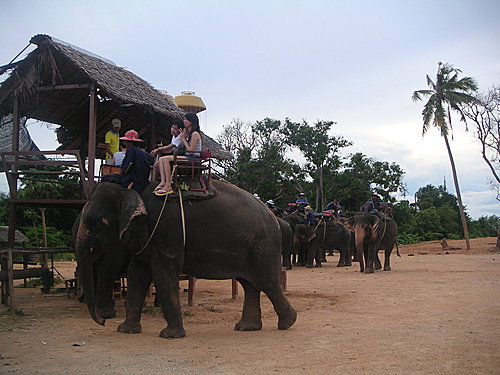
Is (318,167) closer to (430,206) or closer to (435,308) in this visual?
(430,206)

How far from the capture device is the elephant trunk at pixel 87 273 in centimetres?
681

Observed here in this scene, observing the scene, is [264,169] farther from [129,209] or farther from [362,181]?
[129,209]

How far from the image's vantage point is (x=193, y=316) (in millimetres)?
8992

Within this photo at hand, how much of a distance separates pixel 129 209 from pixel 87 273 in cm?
100

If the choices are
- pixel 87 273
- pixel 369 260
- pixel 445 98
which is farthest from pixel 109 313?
pixel 445 98

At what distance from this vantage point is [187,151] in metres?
7.47

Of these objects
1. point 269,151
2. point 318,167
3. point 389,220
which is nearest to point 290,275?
point 389,220

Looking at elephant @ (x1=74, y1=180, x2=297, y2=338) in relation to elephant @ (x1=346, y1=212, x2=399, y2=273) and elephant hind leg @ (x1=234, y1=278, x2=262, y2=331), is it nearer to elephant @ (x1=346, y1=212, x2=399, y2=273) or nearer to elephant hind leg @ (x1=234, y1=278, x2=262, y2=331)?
elephant hind leg @ (x1=234, y1=278, x2=262, y2=331)

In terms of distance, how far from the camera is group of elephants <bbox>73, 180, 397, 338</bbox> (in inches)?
281

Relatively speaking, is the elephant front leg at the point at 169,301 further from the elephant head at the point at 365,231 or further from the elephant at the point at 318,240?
the elephant at the point at 318,240

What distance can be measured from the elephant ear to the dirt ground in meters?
1.47

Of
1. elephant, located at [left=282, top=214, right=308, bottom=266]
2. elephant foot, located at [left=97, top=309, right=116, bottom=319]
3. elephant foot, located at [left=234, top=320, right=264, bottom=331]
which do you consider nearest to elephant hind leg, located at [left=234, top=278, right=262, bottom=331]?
elephant foot, located at [left=234, top=320, right=264, bottom=331]

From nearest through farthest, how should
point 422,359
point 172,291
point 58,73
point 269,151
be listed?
point 422,359, point 172,291, point 58,73, point 269,151

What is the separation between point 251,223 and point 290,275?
381 inches
